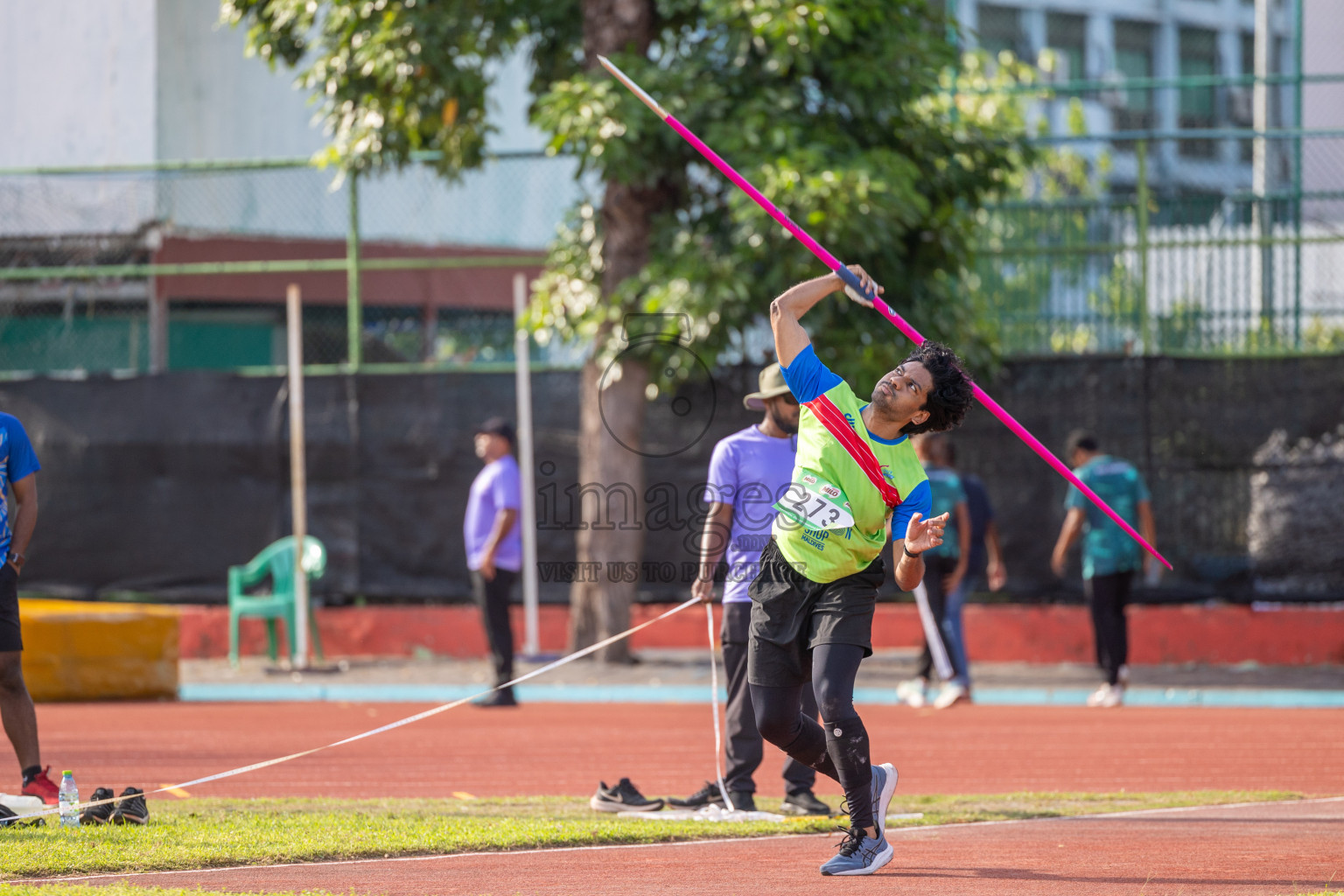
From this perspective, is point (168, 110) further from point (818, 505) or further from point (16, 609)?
point (818, 505)

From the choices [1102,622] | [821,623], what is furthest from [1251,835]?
[1102,622]

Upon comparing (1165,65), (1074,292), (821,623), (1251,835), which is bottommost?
(1251,835)

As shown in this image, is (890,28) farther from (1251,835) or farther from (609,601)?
(1251,835)

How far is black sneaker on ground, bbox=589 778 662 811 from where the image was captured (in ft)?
23.5

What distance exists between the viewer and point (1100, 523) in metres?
12.0

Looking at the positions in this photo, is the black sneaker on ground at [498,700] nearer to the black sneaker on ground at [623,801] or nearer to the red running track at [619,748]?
the red running track at [619,748]

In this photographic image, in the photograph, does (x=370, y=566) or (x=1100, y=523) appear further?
(x=370, y=566)

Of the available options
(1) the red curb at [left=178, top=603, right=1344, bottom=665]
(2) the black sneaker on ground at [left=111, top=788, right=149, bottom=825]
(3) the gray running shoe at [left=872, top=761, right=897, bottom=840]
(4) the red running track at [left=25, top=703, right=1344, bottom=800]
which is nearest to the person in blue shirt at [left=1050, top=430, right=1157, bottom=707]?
(4) the red running track at [left=25, top=703, right=1344, bottom=800]

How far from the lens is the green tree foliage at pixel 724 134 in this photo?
1230 centimetres

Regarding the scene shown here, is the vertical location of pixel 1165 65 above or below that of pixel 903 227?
above

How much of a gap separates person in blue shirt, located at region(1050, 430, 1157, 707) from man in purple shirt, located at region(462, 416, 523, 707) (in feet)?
13.8

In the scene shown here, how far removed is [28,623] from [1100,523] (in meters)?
8.06

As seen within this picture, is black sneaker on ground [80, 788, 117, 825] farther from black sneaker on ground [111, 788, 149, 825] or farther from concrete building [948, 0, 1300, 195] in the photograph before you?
concrete building [948, 0, 1300, 195]

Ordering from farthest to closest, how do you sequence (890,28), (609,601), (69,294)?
(69,294) → (609,601) → (890,28)
